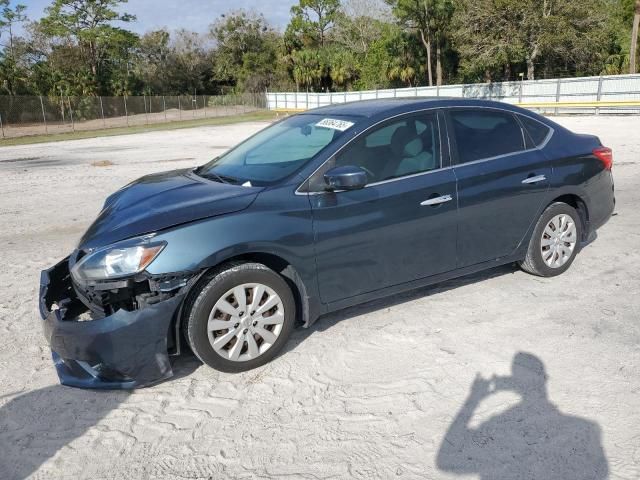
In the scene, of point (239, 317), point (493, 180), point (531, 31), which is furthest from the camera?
point (531, 31)

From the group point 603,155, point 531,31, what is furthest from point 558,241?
point 531,31

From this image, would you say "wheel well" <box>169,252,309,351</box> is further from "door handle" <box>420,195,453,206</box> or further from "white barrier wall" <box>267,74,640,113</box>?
"white barrier wall" <box>267,74,640,113</box>

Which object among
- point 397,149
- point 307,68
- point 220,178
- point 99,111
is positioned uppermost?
point 307,68

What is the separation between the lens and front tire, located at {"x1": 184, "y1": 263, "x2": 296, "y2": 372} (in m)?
3.44

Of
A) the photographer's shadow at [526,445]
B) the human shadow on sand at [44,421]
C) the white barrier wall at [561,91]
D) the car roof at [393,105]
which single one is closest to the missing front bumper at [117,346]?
the human shadow on sand at [44,421]

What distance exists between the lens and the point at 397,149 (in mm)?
4266

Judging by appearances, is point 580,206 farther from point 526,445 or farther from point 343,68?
point 343,68

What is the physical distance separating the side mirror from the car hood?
0.49 meters

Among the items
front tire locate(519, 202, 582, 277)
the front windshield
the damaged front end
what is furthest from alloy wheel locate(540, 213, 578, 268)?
the damaged front end

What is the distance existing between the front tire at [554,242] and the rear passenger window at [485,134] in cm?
70

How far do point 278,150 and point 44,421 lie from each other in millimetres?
2501

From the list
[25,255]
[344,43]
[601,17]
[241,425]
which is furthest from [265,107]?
[241,425]

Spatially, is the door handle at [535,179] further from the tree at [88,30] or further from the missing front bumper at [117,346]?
the tree at [88,30]

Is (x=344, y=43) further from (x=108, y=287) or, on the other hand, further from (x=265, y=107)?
(x=108, y=287)
